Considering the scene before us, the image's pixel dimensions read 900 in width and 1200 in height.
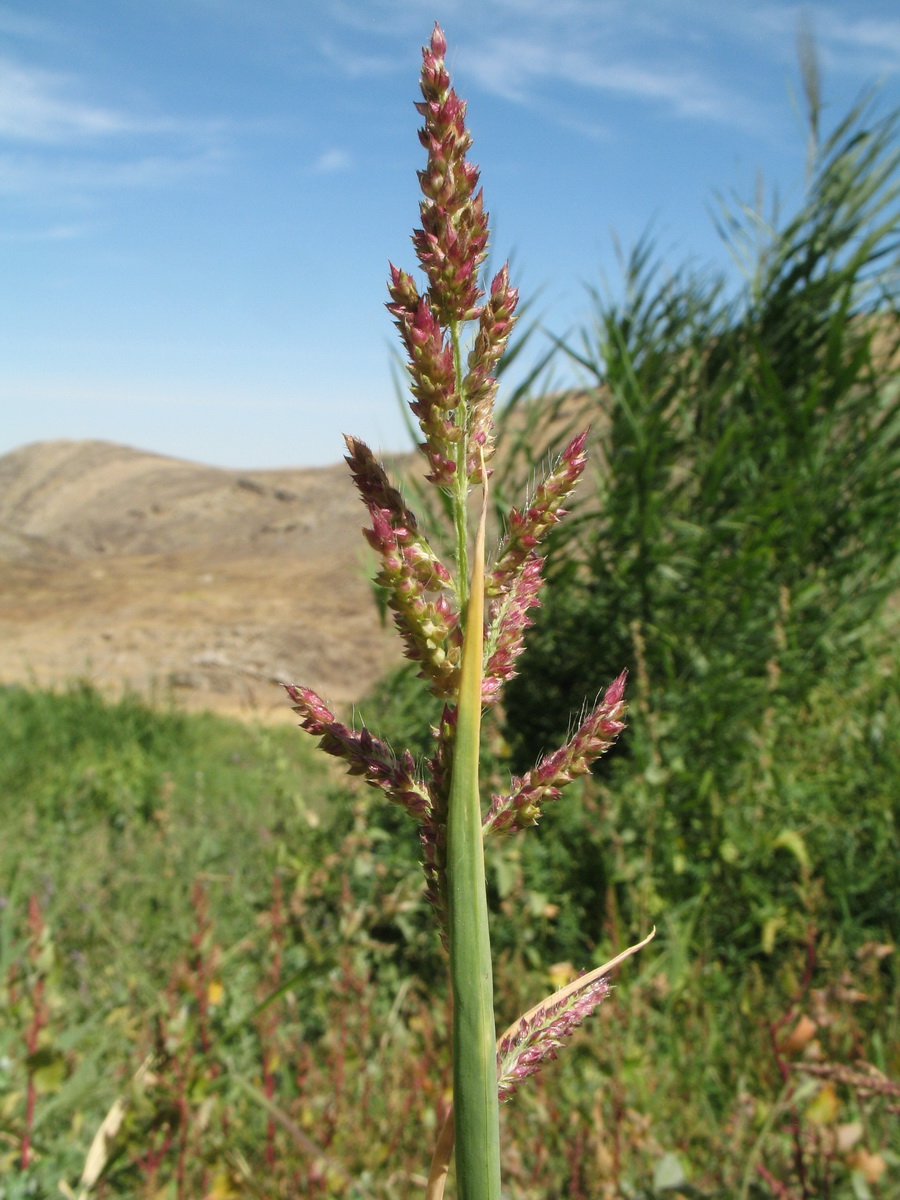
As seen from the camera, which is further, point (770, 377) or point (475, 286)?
point (770, 377)

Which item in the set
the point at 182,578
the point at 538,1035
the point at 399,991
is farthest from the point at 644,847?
the point at 182,578

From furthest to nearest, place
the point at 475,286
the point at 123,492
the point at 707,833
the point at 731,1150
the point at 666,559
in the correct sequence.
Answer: the point at 123,492, the point at 666,559, the point at 707,833, the point at 731,1150, the point at 475,286

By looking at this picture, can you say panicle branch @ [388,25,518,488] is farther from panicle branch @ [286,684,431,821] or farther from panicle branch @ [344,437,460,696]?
panicle branch @ [286,684,431,821]

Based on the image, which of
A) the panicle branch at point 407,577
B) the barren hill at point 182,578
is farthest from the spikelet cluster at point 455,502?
the barren hill at point 182,578

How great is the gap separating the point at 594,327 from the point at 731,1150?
409cm

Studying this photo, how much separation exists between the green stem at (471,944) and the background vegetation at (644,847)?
51.0 inches

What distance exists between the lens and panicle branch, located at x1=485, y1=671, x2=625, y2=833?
1.96ft

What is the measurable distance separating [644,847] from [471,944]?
3.44m

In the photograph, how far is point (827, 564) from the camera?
175 inches

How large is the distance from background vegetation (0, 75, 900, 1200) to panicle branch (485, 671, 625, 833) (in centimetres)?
133

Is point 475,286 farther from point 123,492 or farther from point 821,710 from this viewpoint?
point 123,492

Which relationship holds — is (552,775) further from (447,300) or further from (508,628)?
(447,300)

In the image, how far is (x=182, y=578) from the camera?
21891 mm

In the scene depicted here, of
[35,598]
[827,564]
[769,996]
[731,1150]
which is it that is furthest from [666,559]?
[35,598]
